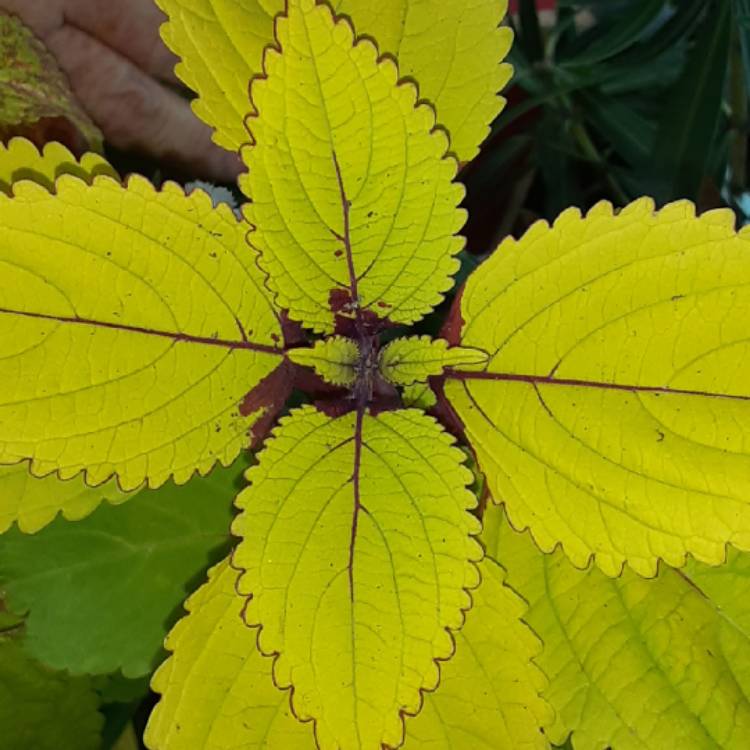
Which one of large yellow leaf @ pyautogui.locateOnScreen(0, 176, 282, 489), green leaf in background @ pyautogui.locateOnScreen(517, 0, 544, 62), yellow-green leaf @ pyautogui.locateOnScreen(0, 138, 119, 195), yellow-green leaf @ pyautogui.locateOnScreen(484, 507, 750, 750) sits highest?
green leaf in background @ pyautogui.locateOnScreen(517, 0, 544, 62)

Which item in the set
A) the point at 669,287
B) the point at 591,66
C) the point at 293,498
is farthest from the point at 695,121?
the point at 293,498

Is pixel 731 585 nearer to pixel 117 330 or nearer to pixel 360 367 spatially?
pixel 360 367

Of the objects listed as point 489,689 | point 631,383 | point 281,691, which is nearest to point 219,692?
point 281,691

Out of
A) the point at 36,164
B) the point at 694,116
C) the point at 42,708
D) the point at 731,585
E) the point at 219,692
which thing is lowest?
the point at 42,708

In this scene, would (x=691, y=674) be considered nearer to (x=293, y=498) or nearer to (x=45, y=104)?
(x=293, y=498)

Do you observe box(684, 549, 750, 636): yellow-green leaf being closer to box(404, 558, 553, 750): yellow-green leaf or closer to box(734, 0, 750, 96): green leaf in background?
box(404, 558, 553, 750): yellow-green leaf

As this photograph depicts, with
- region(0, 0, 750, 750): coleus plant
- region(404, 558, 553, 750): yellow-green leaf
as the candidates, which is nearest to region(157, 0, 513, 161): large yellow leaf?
region(0, 0, 750, 750): coleus plant

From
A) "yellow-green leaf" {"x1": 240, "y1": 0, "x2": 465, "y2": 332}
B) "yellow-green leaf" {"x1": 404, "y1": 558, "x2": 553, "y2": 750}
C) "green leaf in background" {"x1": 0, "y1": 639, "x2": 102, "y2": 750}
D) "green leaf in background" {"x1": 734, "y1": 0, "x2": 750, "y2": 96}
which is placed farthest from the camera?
"green leaf in background" {"x1": 734, "y1": 0, "x2": 750, "y2": 96}
